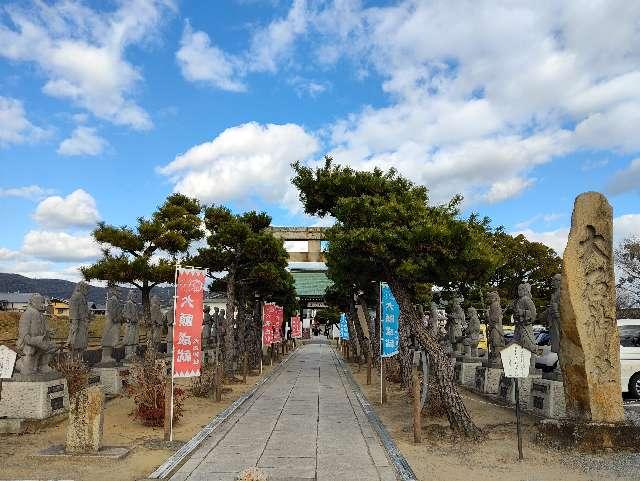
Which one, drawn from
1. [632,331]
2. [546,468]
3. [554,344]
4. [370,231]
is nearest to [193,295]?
[370,231]

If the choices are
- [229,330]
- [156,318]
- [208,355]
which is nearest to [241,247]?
[229,330]

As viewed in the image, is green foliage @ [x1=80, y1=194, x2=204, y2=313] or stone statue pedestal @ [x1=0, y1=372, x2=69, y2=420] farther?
green foliage @ [x1=80, y1=194, x2=204, y2=313]

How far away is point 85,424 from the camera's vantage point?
7.76 m

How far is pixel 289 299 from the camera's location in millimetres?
31531

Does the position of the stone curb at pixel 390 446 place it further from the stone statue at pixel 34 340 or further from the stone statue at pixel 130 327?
the stone statue at pixel 130 327

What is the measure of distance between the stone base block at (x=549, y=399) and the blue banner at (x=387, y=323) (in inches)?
144

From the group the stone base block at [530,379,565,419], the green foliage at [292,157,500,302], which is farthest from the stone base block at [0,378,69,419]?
the stone base block at [530,379,565,419]

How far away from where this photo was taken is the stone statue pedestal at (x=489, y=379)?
14.3 m

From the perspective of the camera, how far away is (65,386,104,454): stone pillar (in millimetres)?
7703

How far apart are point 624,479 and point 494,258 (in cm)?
481

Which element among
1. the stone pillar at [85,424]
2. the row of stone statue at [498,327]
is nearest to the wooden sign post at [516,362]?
the row of stone statue at [498,327]

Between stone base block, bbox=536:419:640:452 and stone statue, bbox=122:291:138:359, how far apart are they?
522 inches

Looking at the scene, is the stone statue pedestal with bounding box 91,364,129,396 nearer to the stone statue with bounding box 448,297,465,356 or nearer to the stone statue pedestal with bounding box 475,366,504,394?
the stone statue pedestal with bounding box 475,366,504,394

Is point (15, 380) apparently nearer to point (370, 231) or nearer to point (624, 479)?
point (370, 231)
